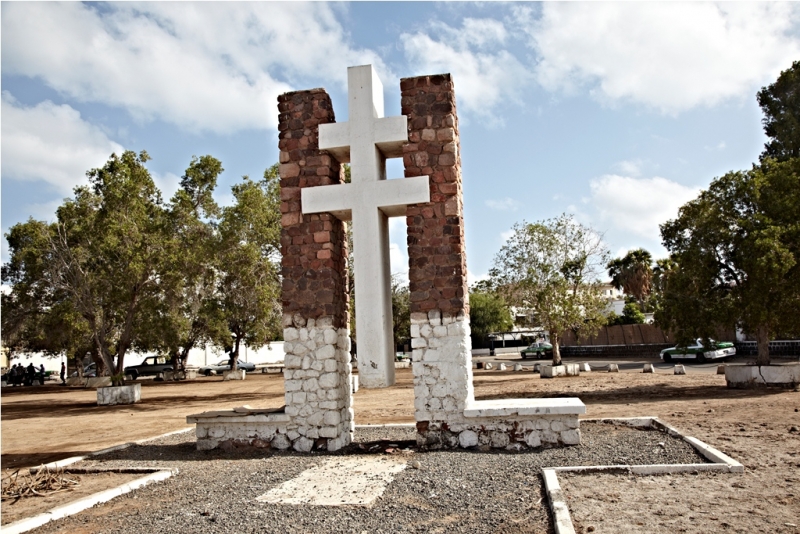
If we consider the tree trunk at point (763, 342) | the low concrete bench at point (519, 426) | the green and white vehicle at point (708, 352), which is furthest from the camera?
the green and white vehicle at point (708, 352)

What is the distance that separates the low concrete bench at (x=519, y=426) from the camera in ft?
26.5

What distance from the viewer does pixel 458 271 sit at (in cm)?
836

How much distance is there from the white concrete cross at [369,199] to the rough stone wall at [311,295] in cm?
25

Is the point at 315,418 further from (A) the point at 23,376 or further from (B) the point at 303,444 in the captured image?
(A) the point at 23,376

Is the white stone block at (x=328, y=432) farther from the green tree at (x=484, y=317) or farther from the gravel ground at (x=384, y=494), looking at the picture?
the green tree at (x=484, y=317)

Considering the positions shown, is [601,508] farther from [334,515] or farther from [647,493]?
[334,515]

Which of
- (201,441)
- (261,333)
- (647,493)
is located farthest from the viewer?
(261,333)

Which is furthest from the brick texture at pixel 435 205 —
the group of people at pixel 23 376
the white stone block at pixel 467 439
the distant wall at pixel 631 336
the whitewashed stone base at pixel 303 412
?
the group of people at pixel 23 376

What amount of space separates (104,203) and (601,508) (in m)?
19.1

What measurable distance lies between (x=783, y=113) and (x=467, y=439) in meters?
24.4

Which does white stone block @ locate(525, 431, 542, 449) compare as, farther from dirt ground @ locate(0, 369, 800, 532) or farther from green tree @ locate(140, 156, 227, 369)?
green tree @ locate(140, 156, 227, 369)

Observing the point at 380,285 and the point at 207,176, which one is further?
the point at 207,176

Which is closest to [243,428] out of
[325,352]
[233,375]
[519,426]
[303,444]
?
[303,444]

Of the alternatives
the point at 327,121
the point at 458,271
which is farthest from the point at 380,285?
the point at 327,121
